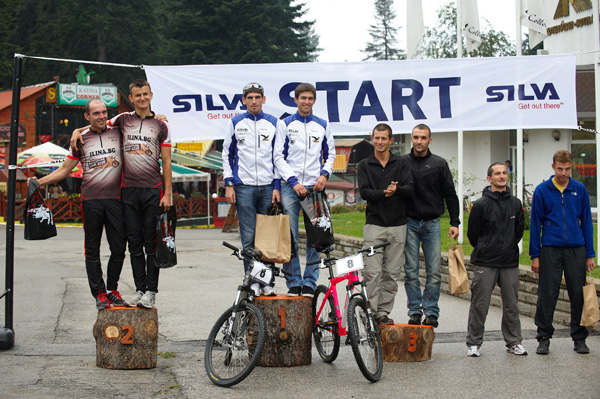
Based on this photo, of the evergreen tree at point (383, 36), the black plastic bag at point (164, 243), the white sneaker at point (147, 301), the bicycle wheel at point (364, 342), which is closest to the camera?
the bicycle wheel at point (364, 342)

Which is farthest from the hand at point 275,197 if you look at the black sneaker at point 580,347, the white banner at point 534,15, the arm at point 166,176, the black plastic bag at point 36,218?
the white banner at point 534,15

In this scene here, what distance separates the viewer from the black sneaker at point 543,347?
7.75 meters

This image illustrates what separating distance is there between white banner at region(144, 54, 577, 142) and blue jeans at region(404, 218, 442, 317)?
360 centimetres

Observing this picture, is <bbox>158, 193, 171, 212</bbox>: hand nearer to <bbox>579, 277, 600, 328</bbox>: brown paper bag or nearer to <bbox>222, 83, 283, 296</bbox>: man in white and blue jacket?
<bbox>222, 83, 283, 296</bbox>: man in white and blue jacket

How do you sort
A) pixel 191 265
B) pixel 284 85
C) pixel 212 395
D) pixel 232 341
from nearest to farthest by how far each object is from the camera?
pixel 212 395 < pixel 232 341 < pixel 284 85 < pixel 191 265

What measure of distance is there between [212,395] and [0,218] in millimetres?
29922

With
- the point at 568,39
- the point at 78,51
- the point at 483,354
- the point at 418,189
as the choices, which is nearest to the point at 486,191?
the point at 418,189

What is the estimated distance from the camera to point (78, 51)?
5634 cm

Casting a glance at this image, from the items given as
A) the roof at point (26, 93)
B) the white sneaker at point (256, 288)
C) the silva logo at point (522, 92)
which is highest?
the roof at point (26, 93)

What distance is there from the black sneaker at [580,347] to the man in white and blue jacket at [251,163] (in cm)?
327

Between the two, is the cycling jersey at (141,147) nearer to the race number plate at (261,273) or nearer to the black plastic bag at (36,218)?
the black plastic bag at (36,218)

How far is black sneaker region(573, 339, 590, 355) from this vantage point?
7762mm

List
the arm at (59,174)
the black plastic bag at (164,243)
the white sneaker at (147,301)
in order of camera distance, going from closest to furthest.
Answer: the white sneaker at (147,301) → the black plastic bag at (164,243) → the arm at (59,174)

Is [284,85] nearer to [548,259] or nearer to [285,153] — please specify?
[285,153]
